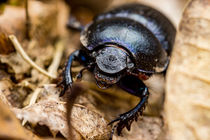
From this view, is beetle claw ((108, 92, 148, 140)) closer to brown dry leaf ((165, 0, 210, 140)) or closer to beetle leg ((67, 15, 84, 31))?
brown dry leaf ((165, 0, 210, 140))

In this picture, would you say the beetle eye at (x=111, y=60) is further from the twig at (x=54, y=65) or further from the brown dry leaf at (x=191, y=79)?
the twig at (x=54, y=65)

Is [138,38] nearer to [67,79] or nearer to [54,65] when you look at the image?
[67,79]

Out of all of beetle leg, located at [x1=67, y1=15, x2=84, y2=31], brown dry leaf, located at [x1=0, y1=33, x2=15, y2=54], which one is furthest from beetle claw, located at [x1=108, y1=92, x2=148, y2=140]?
beetle leg, located at [x1=67, y1=15, x2=84, y2=31]

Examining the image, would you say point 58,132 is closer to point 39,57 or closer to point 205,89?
point 39,57

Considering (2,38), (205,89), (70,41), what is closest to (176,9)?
(70,41)

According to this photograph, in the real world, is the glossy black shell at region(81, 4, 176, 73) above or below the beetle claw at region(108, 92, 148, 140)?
above

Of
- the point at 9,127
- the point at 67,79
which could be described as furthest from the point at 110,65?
the point at 9,127
